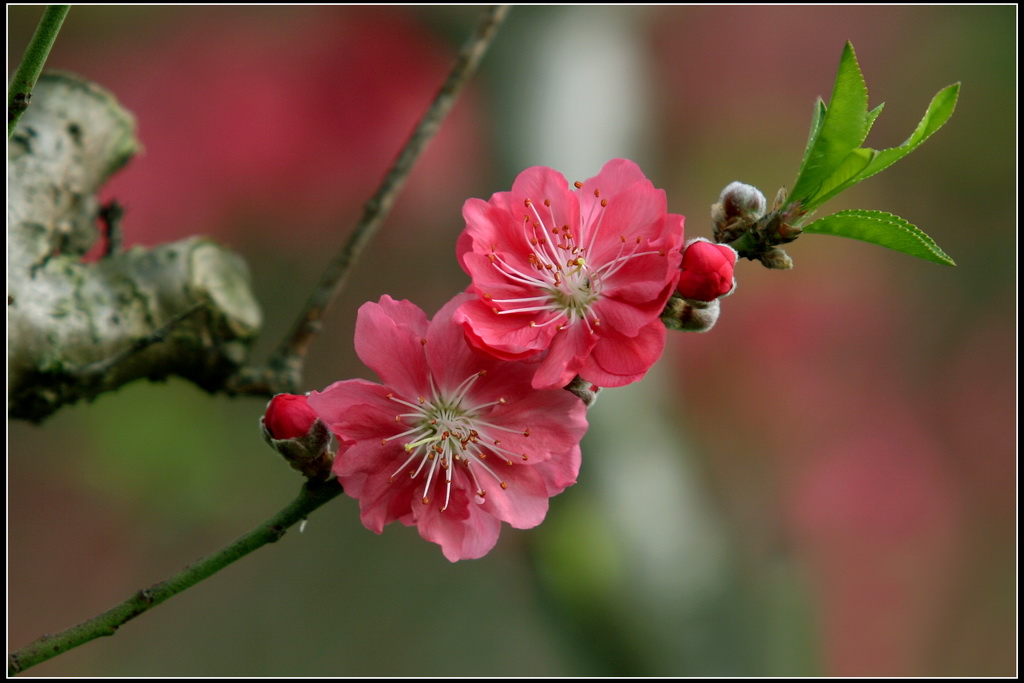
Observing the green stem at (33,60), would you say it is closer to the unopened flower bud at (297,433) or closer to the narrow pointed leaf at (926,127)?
the unopened flower bud at (297,433)

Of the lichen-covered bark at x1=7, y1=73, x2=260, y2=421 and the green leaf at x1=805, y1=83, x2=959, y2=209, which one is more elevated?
the green leaf at x1=805, y1=83, x2=959, y2=209

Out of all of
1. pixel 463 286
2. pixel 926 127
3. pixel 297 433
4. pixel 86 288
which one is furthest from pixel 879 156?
pixel 463 286

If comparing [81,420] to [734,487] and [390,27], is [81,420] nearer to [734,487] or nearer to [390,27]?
[390,27]

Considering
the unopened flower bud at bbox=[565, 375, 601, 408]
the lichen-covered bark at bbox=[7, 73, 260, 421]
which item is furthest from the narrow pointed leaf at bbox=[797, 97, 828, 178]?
the lichen-covered bark at bbox=[7, 73, 260, 421]

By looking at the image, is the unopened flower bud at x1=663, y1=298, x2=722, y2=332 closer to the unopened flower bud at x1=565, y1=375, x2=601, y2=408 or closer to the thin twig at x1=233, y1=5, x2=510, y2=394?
the unopened flower bud at x1=565, y1=375, x2=601, y2=408

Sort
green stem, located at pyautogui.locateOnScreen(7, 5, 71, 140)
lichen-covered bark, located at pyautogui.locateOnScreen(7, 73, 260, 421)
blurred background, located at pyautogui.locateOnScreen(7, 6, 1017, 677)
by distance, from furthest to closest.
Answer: blurred background, located at pyautogui.locateOnScreen(7, 6, 1017, 677), lichen-covered bark, located at pyautogui.locateOnScreen(7, 73, 260, 421), green stem, located at pyautogui.locateOnScreen(7, 5, 71, 140)

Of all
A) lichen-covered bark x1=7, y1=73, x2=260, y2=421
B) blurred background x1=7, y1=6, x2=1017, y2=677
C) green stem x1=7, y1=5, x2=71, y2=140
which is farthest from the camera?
blurred background x1=7, y1=6, x2=1017, y2=677

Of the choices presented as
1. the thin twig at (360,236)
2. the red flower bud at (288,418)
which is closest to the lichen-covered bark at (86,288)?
the thin twig at (360,236)

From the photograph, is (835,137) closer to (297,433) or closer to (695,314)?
(695,314)

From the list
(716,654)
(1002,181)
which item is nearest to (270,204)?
(716,654)
